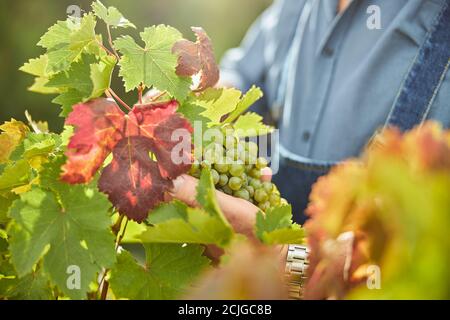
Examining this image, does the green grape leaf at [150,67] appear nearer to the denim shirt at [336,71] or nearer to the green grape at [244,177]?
the green grape at [244,177]

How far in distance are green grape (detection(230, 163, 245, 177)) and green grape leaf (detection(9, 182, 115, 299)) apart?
150 mm

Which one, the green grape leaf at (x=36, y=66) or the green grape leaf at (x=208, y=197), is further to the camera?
the green grape leaf at (x=36, y=66)

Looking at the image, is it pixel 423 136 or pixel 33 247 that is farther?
pixel 33 247

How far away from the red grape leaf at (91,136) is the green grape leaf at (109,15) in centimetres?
11

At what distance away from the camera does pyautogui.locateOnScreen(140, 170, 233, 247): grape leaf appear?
0.43 meters

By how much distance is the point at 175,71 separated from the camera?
556mm

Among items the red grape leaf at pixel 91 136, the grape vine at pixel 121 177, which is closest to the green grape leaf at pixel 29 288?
the grape vine at pixel 121 177

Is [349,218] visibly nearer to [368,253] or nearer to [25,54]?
[368,253]

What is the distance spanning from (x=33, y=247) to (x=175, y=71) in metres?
0.22

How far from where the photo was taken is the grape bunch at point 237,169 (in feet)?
1.85

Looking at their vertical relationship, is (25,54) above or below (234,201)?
above

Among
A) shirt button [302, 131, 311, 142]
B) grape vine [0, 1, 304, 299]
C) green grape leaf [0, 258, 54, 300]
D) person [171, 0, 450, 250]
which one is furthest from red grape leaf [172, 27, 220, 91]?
shirt button [302, 131, 311, 142]
